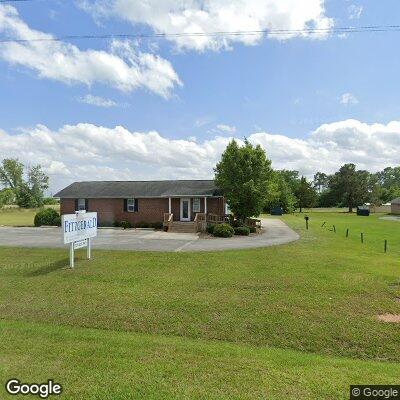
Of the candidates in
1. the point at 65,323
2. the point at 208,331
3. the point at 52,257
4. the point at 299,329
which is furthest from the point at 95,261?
the point at 299,329

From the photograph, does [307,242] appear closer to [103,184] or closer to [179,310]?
[179,310]

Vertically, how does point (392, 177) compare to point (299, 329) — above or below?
above

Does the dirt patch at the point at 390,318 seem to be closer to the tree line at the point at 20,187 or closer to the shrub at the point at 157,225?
the shrub at the point at 157,225

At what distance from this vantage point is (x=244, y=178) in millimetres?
26375

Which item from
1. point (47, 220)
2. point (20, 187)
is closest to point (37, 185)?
point (20, 187)

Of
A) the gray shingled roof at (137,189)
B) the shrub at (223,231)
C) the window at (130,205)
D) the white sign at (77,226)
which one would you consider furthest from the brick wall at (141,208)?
the white sign at (77,226)

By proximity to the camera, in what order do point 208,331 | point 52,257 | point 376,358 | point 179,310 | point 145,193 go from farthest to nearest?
point 145,193 < point 52,257 < point 179,310 < point 208,331 < point 376,358

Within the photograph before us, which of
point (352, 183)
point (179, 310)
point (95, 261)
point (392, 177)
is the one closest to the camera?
point (179, 310)

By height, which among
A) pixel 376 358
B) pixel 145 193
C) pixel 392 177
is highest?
pixel 392 177

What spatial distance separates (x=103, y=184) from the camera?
34.8 m

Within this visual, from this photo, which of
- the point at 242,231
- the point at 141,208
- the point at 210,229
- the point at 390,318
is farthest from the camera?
the point at 141,208

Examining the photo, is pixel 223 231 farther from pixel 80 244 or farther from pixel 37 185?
pixel 37 185

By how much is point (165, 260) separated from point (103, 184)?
910 inches

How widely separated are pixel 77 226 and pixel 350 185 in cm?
7998
